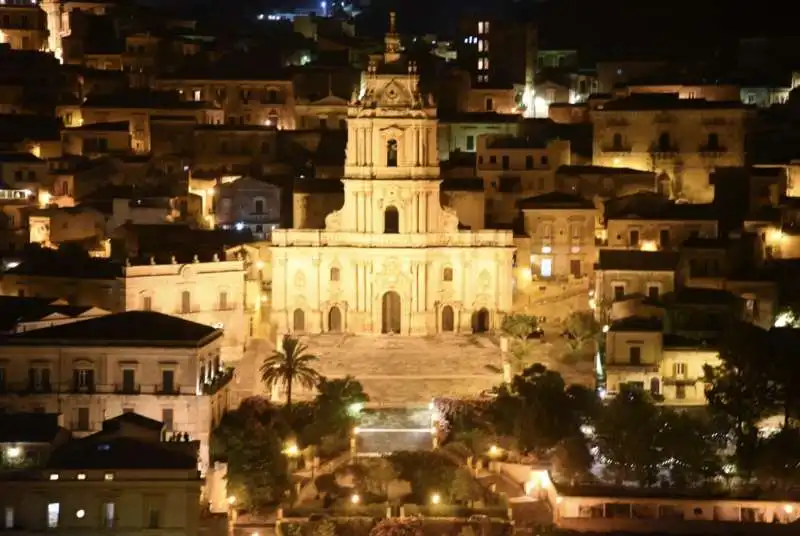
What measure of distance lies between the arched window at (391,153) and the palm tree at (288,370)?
11777 millimetres

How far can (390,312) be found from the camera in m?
79.4

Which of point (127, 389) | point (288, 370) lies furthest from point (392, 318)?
point (127, 389)

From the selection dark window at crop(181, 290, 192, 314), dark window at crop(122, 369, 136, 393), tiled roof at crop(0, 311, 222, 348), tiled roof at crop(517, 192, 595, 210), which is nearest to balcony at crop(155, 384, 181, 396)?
dark window at crop(122, 369, 136, 393)

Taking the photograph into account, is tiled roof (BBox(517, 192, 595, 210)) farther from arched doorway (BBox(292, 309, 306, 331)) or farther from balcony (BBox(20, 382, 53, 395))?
balcony (BBox(20, 382, 53, 395))

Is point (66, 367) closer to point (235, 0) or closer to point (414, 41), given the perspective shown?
point (414, 41)

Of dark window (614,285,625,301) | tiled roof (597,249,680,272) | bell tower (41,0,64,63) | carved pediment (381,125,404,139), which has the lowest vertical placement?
dark window (614,285,625,301)

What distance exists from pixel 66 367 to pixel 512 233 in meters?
20.8

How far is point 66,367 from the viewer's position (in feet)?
208

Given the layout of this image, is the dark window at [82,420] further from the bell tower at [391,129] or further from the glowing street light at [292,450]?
the bell tower at [391,129]

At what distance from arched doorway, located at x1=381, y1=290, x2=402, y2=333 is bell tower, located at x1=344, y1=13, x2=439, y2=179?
397cm

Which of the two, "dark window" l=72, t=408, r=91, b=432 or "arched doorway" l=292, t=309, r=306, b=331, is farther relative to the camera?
"arched doorway" l=292, t=309, r=306, b=331

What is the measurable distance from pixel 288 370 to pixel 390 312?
517 inches

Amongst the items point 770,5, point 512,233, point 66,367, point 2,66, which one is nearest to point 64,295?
point 66,367

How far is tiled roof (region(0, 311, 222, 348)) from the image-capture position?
2499 inches
